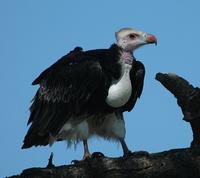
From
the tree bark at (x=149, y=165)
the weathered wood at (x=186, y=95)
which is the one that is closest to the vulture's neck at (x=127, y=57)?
the weathered wood at (x=186, y=95)

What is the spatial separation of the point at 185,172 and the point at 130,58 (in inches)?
116

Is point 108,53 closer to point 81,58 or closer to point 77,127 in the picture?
point 81,58

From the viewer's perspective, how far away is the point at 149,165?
6.68 meters

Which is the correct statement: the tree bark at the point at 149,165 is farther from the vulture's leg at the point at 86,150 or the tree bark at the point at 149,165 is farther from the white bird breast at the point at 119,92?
the white bird breast at the point at 119,92

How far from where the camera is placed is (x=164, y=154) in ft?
22.4

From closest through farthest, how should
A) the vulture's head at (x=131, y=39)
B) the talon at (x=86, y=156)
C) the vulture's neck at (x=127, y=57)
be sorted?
the talon at (x=86, y=156) → the vulture's neck at (x=127, y=57) → the vulture's head at (x=131, y=39)

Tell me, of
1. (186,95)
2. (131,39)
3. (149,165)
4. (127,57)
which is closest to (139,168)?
(149,165)

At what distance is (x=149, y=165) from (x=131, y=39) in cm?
315

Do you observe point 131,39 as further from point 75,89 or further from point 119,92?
point 75,89

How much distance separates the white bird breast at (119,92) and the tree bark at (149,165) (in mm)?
1708

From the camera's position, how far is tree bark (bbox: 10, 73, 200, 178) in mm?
6605

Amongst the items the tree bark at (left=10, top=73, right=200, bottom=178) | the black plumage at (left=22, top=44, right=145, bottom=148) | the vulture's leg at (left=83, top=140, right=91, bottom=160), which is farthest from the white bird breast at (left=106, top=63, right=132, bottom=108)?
the tree bark at (left=10, top=73, right=200, bottom=178)

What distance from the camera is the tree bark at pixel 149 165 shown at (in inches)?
260

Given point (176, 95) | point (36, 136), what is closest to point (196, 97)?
point (176, 95)
